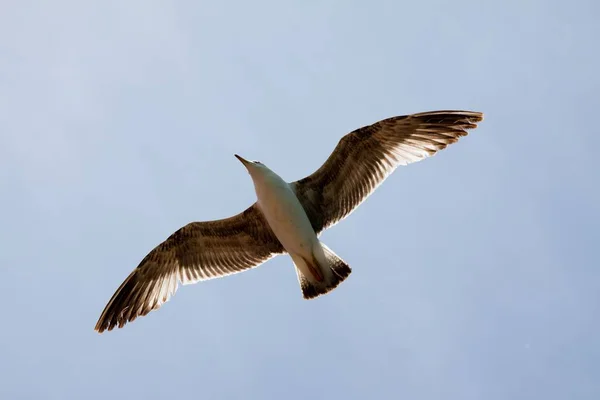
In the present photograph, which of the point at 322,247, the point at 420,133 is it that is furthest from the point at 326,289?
the point at 420,133

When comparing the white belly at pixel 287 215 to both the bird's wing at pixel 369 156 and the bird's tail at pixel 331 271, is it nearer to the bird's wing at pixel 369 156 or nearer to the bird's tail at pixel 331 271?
the bird's tail at pixel 331 271

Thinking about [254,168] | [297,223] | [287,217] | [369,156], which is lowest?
[297,223]

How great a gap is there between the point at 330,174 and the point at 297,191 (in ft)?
1.69

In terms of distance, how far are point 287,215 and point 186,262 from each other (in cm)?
212

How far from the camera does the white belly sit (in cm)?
1148

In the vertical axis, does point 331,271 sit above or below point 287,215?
below

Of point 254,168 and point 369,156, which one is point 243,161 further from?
point 369,156

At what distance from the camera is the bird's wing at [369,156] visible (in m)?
11.6

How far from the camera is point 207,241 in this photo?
41.4ft

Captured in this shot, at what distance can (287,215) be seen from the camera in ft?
37.6

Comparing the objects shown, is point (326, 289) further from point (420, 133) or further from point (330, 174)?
point (420, 133)

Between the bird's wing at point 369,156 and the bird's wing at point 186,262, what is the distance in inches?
38.3

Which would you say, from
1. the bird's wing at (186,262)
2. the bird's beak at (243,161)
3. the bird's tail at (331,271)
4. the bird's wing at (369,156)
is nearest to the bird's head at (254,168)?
the bird's beak at (243,161)

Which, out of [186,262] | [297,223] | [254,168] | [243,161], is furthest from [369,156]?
[186,262]
